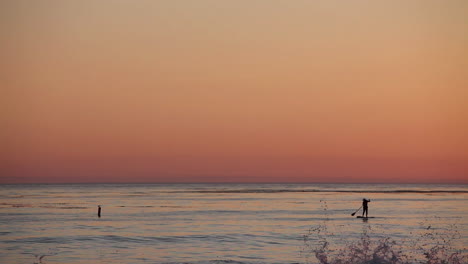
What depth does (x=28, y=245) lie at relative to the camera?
34.8 metres

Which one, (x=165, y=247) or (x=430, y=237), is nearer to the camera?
(x=165, y=247)

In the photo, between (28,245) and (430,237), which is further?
(430,237)

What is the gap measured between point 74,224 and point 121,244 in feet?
49.0

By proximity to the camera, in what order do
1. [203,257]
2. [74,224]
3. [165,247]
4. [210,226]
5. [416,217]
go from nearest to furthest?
[203,257]
[165,247]
[210,226]
[74,224]
[416,217]

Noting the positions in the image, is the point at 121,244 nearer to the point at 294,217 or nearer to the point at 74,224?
the point at 74,224

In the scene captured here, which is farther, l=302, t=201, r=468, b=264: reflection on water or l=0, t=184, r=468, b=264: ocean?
l=0, t=184, r=468, b=264: ocean

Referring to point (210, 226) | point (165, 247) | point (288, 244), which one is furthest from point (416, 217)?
point (165, 247)

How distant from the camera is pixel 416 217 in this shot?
53.8m

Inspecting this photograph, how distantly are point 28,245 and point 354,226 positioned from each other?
23762 mm

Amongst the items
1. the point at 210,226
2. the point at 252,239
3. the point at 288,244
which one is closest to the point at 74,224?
the point at 210,226

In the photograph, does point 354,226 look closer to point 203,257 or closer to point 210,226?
point 210,226

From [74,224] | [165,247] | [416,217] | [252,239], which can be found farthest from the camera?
[416,217]

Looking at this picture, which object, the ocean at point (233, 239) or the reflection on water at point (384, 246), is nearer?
the reflection on water at point (384, 246)

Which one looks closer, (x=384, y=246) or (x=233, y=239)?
(x=384, y=246)
